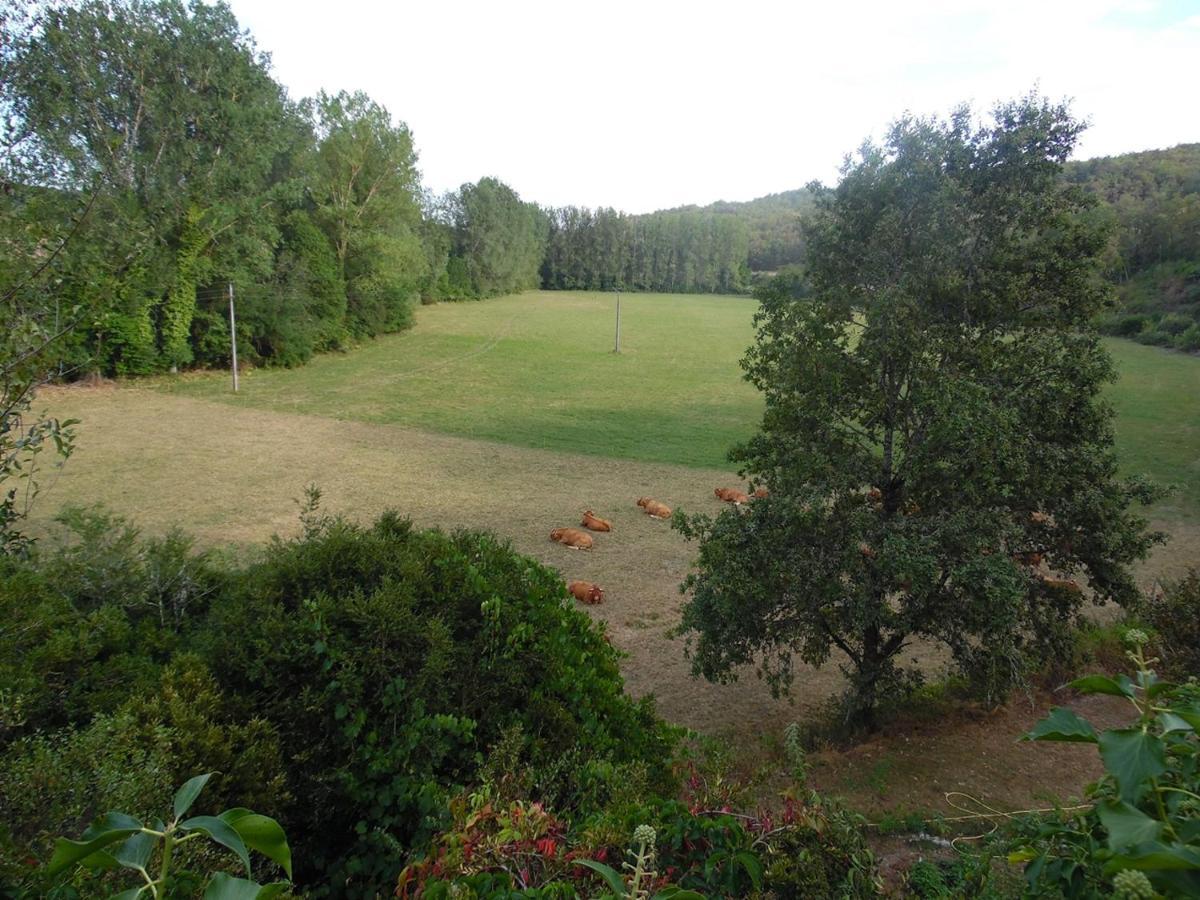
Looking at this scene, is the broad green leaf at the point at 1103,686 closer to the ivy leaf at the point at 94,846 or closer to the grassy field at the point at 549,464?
the ivy leaf at the point at 94,846

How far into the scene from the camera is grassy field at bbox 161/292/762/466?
23000mm

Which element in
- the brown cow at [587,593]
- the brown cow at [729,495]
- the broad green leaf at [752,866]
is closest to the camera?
the broad green leaf at [752,866]

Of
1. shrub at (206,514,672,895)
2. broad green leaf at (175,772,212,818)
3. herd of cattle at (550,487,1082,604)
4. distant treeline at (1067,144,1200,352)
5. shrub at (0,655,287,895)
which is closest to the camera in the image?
broad green leaf at (175,772,212,818)

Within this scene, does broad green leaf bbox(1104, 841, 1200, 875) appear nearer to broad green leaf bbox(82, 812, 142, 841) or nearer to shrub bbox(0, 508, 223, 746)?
broad green leaf bbox(82, 812, 142, 841)

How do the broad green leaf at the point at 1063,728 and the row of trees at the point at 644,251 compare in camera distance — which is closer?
the broad green leaf at the point at 1063,728

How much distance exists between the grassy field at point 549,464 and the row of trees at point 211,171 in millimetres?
2290

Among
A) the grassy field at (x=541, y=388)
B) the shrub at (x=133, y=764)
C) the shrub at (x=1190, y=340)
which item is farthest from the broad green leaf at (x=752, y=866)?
the shrub at (x=1190, y=340)

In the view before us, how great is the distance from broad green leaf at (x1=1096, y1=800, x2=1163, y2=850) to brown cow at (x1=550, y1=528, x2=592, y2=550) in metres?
12.2

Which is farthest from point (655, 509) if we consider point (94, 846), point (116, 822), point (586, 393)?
point (586, 393)

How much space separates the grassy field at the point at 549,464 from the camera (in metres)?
8.11

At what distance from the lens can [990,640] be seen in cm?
631

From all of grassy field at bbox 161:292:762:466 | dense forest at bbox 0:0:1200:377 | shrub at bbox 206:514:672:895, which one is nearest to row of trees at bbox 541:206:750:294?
grassy field at bbox 161:292:762:466

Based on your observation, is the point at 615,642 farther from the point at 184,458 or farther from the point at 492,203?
the point at 492,203

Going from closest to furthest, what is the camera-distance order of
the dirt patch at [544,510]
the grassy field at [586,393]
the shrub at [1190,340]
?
the dirt patch at [544,510], the grassy field at [586,393], the shrub at [1190,340]
